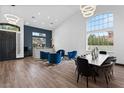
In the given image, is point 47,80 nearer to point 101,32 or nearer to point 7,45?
point 101,32

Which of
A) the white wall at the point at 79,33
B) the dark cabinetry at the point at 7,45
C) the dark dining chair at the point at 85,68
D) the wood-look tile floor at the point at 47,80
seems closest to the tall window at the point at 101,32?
the white wall at the point at 79,33

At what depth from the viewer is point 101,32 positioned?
7.76 m

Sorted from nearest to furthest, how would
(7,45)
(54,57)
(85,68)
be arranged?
1. (85,68)
2. (54,57)
3. (7,45)

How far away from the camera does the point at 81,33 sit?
910 centimetres

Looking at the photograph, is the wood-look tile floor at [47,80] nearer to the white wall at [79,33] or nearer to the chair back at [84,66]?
the chair back at [84,66]

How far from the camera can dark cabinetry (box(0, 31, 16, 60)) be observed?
802cm

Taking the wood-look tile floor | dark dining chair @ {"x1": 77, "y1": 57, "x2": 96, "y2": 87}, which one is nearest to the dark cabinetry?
the wood-look tile floor

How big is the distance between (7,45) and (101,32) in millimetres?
6912

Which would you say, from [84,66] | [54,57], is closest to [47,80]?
[84,66]

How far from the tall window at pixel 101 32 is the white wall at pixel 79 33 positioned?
385 millimetres

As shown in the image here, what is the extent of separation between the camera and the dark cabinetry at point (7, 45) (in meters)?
8.02

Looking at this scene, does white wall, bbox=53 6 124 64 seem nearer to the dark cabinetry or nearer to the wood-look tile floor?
the wood-look tile floor

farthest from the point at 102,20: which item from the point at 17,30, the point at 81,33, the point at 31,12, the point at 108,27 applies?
the point at 17,30
